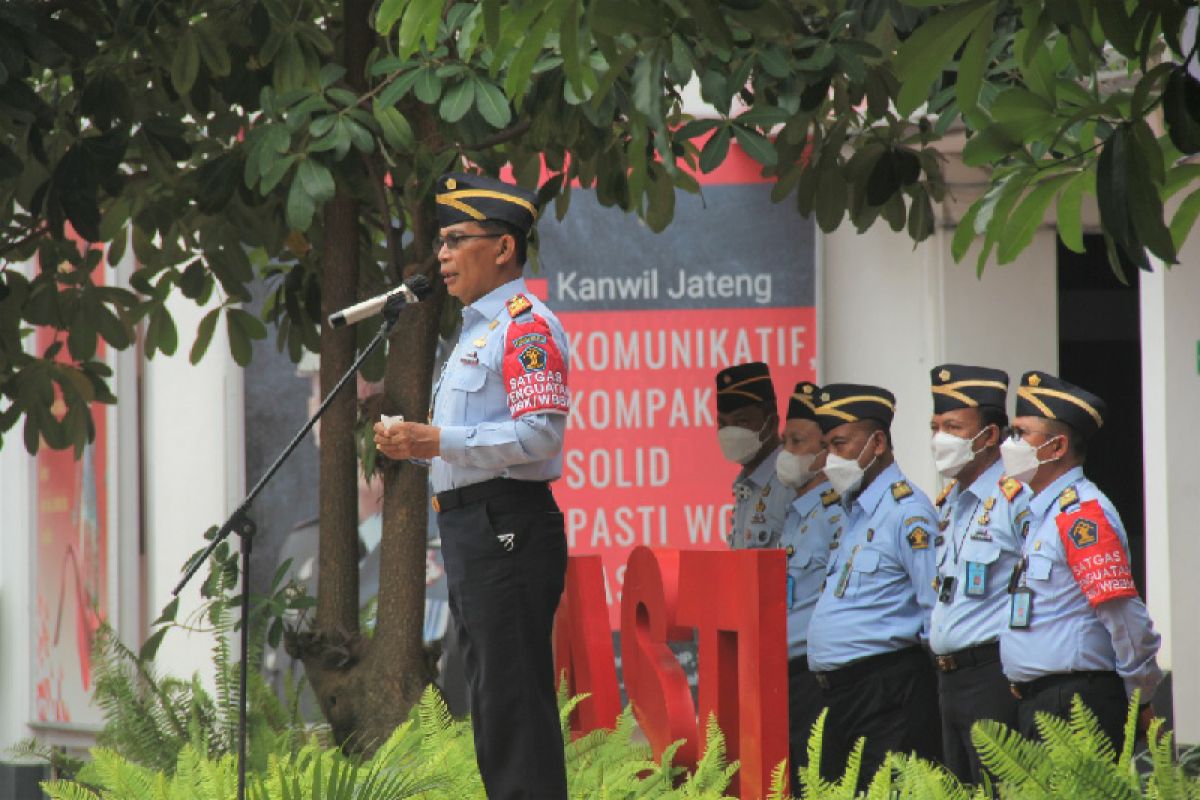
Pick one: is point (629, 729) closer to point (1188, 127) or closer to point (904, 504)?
point (904, 504)

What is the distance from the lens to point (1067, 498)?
5.68 meters

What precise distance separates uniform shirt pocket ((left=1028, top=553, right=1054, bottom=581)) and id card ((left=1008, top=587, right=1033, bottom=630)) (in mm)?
51

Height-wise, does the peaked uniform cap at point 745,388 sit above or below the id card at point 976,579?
above

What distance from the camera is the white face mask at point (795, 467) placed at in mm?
7379

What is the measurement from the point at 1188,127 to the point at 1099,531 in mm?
2737

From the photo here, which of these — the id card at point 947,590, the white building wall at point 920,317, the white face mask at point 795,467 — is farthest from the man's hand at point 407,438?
the white building wall at point 920,317

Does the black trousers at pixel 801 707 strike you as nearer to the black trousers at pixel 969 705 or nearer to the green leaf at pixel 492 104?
the black trousers at pixel 969 705

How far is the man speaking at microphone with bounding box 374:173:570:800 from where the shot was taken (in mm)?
4527

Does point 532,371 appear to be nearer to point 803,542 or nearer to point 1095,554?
point 1095,554

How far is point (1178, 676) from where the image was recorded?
28.2ft

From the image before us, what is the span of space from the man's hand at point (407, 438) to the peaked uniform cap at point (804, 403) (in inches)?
117

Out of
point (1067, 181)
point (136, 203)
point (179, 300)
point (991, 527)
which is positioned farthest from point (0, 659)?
point (1067, 181)

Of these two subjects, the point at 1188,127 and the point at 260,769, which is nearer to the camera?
the point at 1188,127

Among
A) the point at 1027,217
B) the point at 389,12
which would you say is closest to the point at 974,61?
the point at 1027,217
